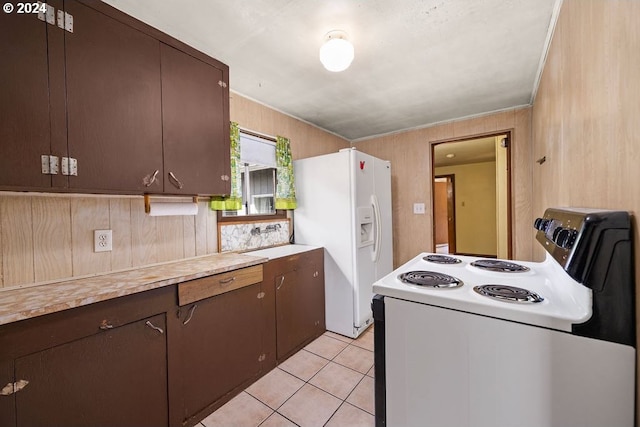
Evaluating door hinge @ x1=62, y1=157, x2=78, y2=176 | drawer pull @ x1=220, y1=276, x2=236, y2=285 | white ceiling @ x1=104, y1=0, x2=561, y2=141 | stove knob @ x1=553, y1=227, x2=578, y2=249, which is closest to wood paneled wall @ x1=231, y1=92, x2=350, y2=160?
white ceiling @ x1=104, y1=0, x2=561, y2=141

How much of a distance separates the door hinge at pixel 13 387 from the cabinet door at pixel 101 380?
0.04ft

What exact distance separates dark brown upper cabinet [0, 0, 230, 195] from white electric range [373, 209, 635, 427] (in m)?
1.42

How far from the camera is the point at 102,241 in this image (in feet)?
5.15

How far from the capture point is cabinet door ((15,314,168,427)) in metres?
1.00

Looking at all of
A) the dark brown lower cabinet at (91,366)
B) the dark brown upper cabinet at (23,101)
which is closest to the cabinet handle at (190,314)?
the dark brown lower cabinet at (91,366)

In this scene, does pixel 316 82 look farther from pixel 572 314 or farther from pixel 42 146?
pixel 572 314

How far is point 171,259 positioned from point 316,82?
1.86 meters

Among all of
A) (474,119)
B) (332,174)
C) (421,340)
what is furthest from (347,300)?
(474,119)

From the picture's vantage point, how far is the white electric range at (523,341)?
734 millimetres

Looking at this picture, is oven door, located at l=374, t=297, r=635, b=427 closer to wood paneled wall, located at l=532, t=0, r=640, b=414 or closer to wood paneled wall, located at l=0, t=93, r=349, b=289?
wood paneled wall, located at l=532, t=0, r=640, b=414

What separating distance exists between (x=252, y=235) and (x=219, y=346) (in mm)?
1072

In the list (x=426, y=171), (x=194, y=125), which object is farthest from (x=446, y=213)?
(x=194, y=125)

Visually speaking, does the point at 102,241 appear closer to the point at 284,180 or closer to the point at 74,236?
the point at 74,236

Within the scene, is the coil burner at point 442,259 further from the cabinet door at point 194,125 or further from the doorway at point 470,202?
the doorway at point 470,202
